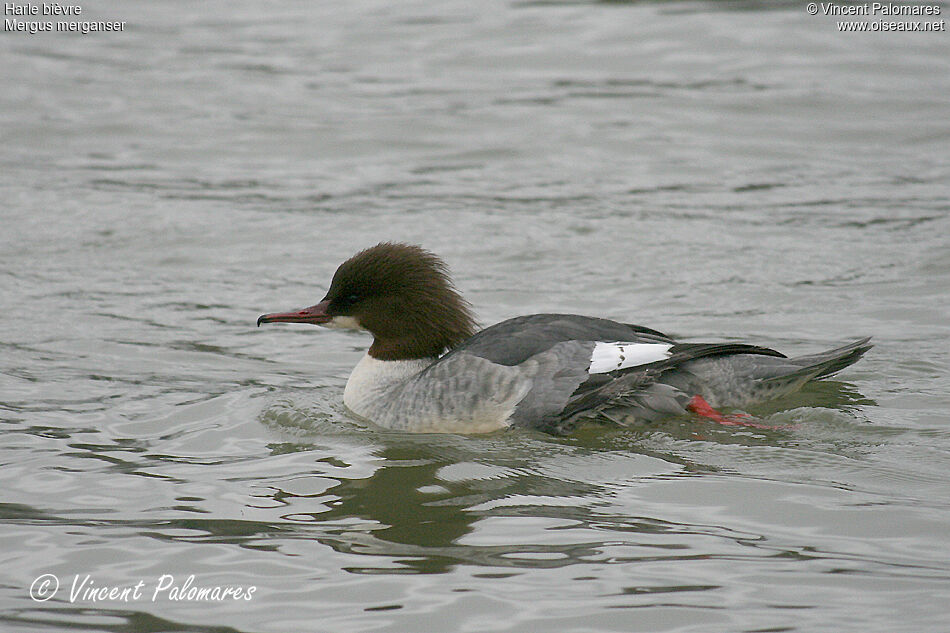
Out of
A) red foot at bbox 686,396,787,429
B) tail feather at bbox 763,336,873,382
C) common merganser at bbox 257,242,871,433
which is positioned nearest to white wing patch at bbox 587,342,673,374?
common merganser at bbox 257,242,871,433

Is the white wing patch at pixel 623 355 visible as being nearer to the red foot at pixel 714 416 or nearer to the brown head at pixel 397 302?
the red foot at pixel 714 416

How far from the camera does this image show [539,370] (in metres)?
6.75

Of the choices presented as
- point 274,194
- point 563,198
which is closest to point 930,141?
point 563,198

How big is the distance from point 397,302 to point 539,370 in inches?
38.6

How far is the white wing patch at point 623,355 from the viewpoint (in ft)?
21.8

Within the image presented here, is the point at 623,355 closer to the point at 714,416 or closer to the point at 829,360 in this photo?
the point at 714,416

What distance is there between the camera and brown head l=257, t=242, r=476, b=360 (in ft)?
23.7

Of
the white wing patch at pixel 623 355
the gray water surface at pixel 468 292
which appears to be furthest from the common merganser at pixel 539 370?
the gray water surface at pixel 468 292

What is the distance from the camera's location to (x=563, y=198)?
11688 millimetres

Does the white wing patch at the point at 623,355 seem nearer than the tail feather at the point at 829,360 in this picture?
Yes

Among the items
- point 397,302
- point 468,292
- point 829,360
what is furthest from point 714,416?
point 468,292

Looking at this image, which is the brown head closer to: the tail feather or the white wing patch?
the white wing patch

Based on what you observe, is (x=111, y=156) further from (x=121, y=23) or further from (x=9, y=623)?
(x=9, y=623)

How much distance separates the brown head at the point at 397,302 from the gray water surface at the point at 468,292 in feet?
1.84
